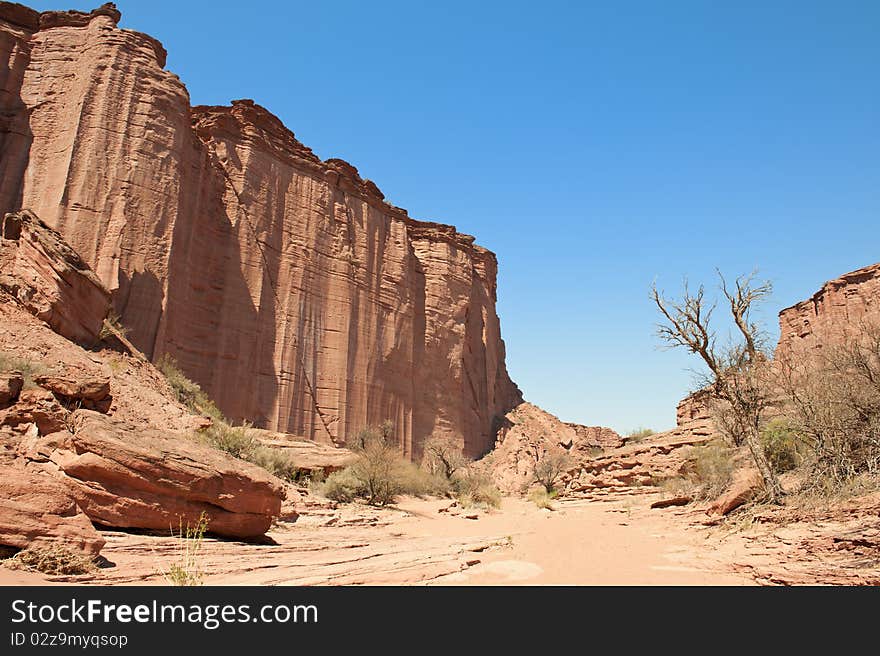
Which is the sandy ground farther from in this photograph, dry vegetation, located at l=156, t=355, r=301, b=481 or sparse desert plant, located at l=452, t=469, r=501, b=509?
sparse desert plant, located at l=452, t=469, r=501, b=509

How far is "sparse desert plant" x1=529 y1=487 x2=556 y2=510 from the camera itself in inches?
832

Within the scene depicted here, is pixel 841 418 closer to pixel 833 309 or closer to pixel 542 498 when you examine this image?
pixel 542 498

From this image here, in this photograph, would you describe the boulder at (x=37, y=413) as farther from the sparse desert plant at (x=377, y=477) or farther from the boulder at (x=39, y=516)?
the sparse desert plant at (x=377, y=477)

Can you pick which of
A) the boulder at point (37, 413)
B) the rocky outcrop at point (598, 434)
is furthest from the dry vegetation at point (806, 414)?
the rocky outcrop at point (598, 434)

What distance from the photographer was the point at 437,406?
129 feet

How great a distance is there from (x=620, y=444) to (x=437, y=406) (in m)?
13.7

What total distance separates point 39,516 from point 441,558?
4.89 m

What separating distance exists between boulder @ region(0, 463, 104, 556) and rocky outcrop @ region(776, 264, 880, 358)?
142ft

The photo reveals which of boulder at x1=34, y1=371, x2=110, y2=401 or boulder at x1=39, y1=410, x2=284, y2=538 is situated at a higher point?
boulder at x1=34, y1=371, x2=110, y2=401

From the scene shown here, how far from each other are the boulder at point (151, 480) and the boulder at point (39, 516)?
119cm

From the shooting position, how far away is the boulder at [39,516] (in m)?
5.27

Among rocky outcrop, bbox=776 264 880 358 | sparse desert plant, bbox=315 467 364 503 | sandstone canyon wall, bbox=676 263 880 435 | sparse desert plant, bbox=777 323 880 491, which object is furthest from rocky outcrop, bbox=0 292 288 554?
rocky outcrop, bbox=776 264 880 358

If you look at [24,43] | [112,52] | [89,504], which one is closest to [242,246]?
[112,52]

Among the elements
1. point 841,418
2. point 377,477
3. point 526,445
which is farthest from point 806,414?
point 526,445
